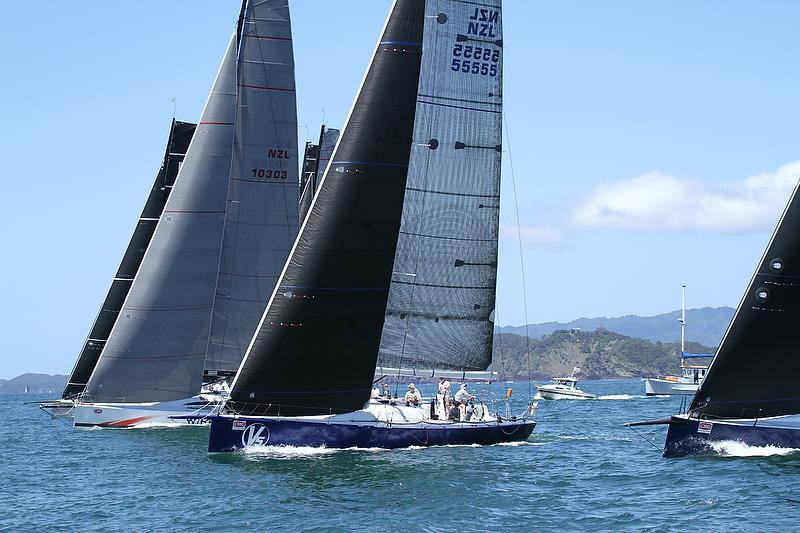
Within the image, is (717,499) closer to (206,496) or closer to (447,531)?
(447,531)

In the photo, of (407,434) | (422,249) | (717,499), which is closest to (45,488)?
(407,434)

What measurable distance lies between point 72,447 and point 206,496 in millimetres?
15770

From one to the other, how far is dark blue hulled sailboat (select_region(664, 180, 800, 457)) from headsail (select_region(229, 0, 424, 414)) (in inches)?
370

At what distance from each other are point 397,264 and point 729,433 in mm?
10243

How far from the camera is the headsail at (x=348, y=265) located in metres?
30.8

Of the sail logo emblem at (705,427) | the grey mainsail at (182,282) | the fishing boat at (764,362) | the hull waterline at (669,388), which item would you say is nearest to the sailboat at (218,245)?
the grey mainsail at (182,282)

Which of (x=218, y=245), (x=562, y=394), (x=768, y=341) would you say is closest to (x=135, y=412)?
(x=218, y=245)

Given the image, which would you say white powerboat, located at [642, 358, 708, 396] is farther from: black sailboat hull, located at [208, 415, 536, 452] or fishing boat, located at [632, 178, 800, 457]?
black sailboat hull, located at [208, 415, 536, 452]

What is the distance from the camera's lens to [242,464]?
2970 cm

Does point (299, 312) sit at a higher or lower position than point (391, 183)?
lower

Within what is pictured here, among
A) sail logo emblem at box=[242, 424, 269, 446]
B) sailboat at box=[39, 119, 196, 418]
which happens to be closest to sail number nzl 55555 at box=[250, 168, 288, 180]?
sailboat at box=[39, 119, 196, 418]

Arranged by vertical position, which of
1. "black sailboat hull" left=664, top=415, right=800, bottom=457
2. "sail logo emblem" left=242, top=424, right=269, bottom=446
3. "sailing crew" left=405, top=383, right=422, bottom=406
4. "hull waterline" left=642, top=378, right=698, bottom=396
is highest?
"hull waterline" left=642, top=378, right=698, bottom=396

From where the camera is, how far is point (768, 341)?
30.5 metres

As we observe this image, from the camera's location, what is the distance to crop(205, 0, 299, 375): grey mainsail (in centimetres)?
4109
